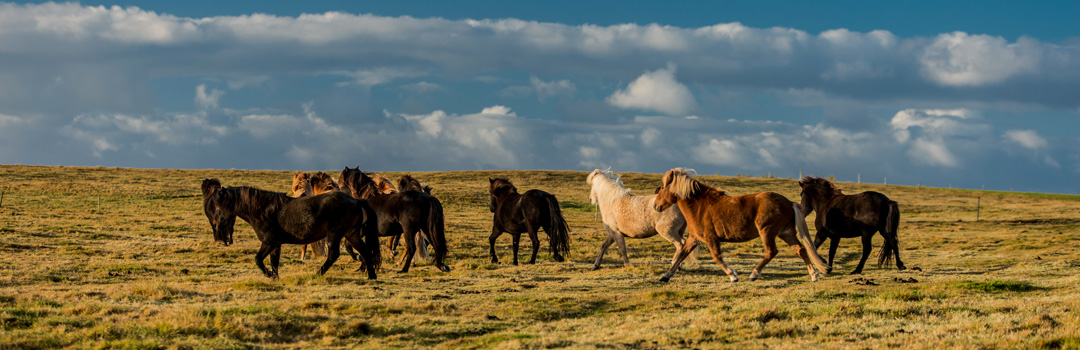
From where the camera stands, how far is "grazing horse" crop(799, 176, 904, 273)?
15984 mm

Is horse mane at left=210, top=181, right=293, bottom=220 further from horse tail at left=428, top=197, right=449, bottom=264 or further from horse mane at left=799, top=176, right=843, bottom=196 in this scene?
horse mane at left=799, top=176, right=843, bottom=196

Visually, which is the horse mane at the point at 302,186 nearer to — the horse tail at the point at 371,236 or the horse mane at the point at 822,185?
the horse tail at the point at 371,236

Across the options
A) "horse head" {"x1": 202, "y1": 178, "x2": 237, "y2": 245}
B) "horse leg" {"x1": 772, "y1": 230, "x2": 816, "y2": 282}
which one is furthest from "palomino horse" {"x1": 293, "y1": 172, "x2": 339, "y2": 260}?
"horse leg" {"x1": 772, "y1": 230, "x2": 816, "y2": 282}

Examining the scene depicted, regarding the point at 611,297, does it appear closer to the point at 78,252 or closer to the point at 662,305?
the point at 662,305

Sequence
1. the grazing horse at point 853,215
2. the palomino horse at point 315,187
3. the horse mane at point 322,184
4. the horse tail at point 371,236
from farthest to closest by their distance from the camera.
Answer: the horse mane at point 322,184
the palomino horse at point 315,187
the grazing horse at point 853,215
the horse tail at point 371,236

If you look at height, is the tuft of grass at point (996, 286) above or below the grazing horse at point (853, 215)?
below

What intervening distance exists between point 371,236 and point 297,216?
4.49ft

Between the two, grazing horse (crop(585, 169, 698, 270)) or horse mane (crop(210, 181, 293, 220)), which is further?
grazing horse (crop(585, 169, 698, 270))

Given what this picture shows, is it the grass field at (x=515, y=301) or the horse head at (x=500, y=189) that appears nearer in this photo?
the grass field at (x=515, y=301)

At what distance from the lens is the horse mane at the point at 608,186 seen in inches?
653

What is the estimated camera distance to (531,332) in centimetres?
920

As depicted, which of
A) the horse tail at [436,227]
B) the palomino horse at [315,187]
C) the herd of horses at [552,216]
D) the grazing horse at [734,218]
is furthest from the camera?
the palomino horse at [315,187]

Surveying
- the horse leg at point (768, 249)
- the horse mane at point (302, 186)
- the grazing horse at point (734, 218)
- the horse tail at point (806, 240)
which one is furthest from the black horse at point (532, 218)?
the horse tail at point (806, 240)

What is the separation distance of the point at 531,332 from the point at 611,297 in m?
3.08
